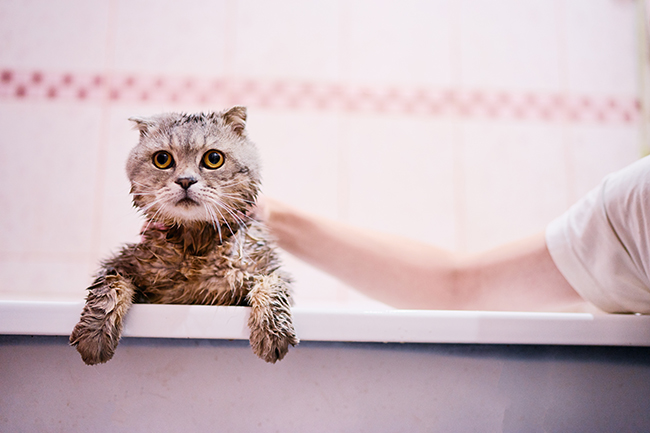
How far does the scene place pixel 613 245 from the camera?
886 mm

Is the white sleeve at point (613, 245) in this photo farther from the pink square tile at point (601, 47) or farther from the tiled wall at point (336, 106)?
the pink square tile at point (601, 47)

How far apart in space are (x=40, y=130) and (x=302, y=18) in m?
1.45

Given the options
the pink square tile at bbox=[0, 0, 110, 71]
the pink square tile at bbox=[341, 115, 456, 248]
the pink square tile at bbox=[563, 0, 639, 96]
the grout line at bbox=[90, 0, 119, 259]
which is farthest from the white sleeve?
the pink square tile at bbox=[0, 0, 110, 71]

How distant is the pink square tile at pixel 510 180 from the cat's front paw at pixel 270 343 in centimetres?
174

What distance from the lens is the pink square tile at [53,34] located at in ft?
7.00

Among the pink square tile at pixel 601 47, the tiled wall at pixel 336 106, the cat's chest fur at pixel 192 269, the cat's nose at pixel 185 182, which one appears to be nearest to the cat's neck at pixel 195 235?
the cat's chest fur at pixel 192 269

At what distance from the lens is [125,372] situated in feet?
2.52

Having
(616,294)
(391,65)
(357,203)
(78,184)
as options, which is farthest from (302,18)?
(616,294)

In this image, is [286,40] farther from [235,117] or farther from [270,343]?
[270,343]

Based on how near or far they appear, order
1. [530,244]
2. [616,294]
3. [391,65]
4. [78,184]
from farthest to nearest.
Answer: [391,65] < [78,184] < [530,244] < [616,294]

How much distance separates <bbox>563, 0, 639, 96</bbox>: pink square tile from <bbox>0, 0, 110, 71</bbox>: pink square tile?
8.20 feet

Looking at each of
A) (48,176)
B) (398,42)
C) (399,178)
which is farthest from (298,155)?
(48,176)

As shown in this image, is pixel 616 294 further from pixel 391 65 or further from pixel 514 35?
pixel 514 35

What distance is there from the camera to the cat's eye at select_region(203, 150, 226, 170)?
81 centimetres
